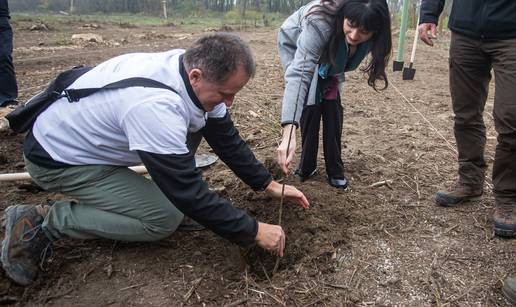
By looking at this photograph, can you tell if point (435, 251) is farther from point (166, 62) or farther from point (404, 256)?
point (166, 62)

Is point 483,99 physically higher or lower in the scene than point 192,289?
higher

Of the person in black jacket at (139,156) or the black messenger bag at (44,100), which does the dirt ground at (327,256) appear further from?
the black messenger bag at (44,100)

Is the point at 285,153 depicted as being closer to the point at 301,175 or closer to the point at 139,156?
the point at 139,156

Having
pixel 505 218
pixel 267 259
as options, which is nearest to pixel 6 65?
pixel 267 259

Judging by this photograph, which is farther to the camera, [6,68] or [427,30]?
[6,68]

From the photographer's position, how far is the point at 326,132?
2.92 m

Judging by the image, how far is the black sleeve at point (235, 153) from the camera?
7.82 feet

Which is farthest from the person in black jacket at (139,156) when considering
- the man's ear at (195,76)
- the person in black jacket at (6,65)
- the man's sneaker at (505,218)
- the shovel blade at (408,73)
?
the shovel blade at (408,73)

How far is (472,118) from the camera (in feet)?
8.68

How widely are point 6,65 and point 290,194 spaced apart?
3593 millimetres

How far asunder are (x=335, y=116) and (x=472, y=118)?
2.76 ft

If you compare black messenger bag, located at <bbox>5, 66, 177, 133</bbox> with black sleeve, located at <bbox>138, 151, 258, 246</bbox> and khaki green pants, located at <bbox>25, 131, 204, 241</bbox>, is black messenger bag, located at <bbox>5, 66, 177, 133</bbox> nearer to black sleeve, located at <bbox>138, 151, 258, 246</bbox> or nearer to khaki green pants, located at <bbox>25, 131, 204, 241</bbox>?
khaki green pants, located at <bbox>25, 131, 204, 241</bbox>

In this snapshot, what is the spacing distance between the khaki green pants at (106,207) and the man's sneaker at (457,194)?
1721mm

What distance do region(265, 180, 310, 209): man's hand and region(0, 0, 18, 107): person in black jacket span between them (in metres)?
3.44
